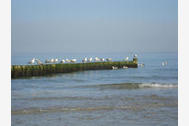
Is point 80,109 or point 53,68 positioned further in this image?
point 53,68

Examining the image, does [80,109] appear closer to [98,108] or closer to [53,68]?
[98,108]

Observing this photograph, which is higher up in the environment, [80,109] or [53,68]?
[53,68]

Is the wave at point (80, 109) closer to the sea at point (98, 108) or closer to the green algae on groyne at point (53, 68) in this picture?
the sea at point (98, 108)

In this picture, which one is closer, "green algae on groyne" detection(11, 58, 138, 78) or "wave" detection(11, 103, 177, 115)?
"wave" detection(11, 103, 177, 115)

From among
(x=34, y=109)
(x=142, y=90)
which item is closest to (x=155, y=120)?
(x=34, y=109)

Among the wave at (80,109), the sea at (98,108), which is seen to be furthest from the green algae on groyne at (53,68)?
the wave at (80,109)

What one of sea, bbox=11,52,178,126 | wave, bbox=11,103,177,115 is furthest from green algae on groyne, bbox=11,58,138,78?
wave, bbox=11,103,177,115

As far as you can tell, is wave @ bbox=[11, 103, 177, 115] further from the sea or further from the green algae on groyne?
the green algae on groyne

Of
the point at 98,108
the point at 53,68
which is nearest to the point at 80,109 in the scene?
the point at 98,108

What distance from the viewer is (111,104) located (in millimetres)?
7539

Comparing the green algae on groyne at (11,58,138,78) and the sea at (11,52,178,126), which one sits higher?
the green algae on groyne at (11,58,138,78)
